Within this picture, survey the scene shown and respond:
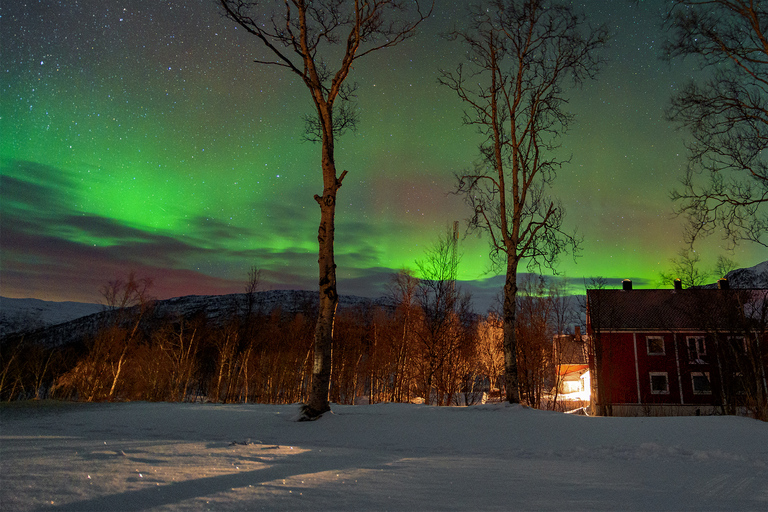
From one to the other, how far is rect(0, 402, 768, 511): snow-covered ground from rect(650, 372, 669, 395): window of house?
2953 centimetres

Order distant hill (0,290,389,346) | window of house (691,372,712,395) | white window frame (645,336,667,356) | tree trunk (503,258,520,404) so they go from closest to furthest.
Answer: tree trunk (503,258,520,404), window of house (691,372,712,395), white window frame (645,336,667,356), distant hill (0,290,389,346)

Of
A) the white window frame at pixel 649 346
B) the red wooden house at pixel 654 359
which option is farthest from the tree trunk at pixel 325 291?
the white window frame at pixel 649 346

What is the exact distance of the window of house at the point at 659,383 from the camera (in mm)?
32094

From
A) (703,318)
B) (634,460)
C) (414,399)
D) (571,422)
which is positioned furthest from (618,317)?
(634,460)

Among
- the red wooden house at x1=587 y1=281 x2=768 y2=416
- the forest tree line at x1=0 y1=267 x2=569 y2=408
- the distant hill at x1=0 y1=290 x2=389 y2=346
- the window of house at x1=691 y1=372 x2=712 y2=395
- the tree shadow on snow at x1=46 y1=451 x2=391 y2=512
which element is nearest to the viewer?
the tree shadow on snow at x1=46 y1=451 x2=391 y2=512

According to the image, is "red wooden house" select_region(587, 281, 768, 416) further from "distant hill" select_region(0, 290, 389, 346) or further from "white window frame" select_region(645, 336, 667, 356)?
"distant hill" select_region(0, 290, 389, 346)

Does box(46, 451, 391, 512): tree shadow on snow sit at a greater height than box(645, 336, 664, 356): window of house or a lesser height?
lesser

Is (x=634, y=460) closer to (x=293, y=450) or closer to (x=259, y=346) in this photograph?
(x=293, y=450)

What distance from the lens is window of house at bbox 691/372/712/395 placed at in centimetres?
3153

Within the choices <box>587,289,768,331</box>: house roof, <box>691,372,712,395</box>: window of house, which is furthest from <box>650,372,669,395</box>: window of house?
<box>587,289,768,331</box>: house roof

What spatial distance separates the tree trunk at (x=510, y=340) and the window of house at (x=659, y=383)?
2746 cm

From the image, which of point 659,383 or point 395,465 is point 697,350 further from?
point 395,465

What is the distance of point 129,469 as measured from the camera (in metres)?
2.97

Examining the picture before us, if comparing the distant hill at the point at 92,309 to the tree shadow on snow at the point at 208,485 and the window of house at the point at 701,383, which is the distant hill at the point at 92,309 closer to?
the window of house at the point at 701,383
